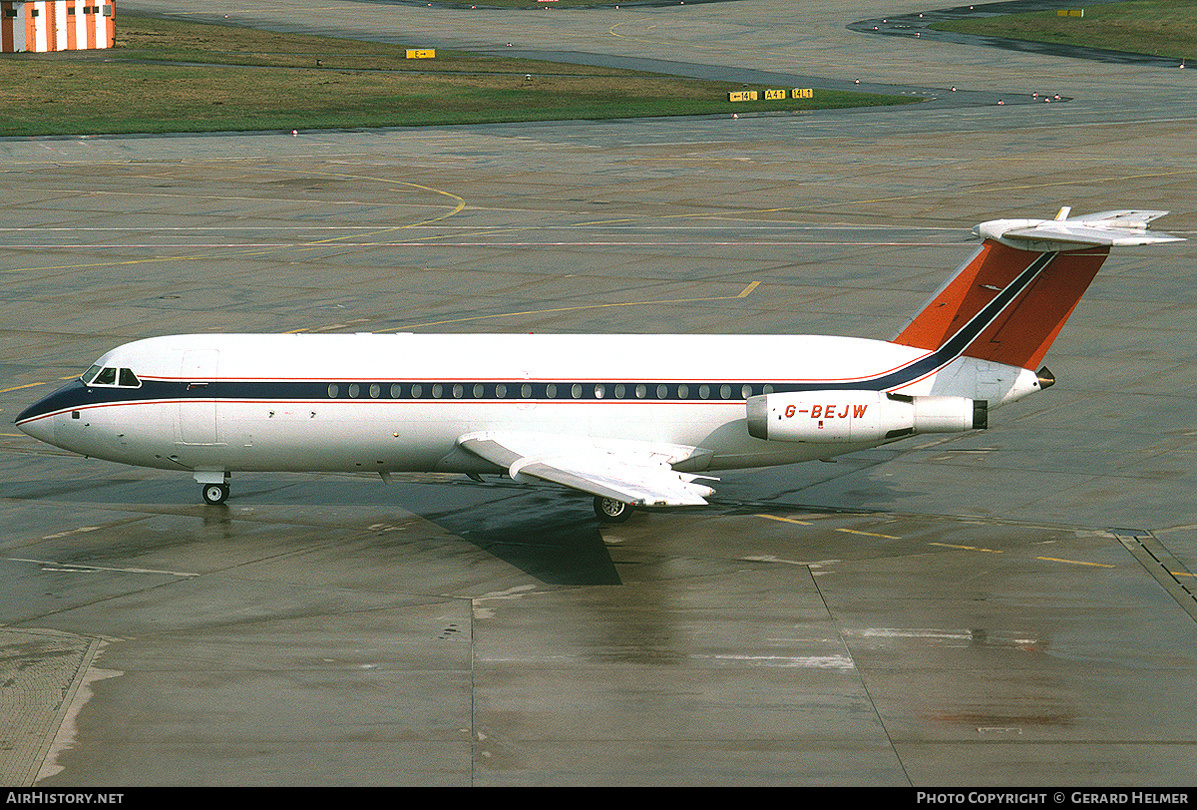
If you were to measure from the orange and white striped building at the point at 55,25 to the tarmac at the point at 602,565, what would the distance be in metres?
58.6

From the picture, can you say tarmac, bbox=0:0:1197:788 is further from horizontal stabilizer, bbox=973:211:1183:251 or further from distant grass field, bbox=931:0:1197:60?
distant grass field, bbox=931:0:1197:60

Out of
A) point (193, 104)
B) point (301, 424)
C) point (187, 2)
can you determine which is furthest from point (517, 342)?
point (187, 2)

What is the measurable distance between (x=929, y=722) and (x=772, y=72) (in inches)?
4176

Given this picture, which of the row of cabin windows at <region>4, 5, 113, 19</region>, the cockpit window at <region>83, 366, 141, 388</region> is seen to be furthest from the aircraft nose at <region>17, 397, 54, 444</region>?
the row of cabin windows at <region>4, 5, 113, 19</region>

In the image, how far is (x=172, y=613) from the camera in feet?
88.0

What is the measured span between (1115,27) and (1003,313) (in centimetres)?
12789

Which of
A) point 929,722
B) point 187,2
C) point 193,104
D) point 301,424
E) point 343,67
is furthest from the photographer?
point 187,2

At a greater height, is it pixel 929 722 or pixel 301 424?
→ pixel 301 424

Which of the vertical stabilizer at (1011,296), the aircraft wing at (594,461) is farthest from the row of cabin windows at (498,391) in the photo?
the vertical stabilizer at (1011,296)

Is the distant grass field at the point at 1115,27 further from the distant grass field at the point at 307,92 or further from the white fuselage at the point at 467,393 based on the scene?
the white fuselage at the point at 467,393

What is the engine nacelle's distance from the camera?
1222 inches

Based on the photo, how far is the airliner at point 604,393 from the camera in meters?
31.2

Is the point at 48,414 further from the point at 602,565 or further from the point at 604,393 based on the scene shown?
the point at 602,565

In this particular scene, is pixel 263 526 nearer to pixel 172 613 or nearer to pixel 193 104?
pixel 172 613
